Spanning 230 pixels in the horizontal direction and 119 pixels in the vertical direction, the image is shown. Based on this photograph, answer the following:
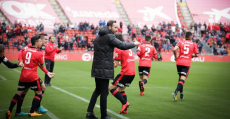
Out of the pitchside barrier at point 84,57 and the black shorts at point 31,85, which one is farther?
the pitchside barrier at point 84,57

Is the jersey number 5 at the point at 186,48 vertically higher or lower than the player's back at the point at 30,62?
higher

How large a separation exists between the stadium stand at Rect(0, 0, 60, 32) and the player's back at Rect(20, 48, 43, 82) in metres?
32.0

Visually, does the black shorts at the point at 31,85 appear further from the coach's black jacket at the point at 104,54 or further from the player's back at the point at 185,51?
the player's back at the point at 185,51

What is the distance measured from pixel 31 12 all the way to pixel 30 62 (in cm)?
3655

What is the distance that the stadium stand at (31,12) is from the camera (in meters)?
38.6

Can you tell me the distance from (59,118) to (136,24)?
1484 inches

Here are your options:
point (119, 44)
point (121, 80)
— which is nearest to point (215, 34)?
point (121, 80)

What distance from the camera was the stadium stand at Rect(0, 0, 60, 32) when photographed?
3862 centimetres

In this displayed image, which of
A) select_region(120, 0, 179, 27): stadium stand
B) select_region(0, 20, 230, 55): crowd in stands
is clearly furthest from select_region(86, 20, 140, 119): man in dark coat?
select_region(120, 0, 179, 27): stadium stand

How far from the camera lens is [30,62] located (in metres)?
6.63

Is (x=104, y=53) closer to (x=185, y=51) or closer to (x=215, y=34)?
(x=185, y=51)

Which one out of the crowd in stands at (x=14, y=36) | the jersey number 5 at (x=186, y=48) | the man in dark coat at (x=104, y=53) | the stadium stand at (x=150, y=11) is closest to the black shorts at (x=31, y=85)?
the man in dark coat at (x=104, y=53)

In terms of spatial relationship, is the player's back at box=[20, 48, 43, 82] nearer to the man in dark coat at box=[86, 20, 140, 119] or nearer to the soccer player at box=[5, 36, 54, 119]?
the soccer player at box=[5, 36, 54, 119]

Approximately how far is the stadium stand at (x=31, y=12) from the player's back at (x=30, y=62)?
3202 centimetres
